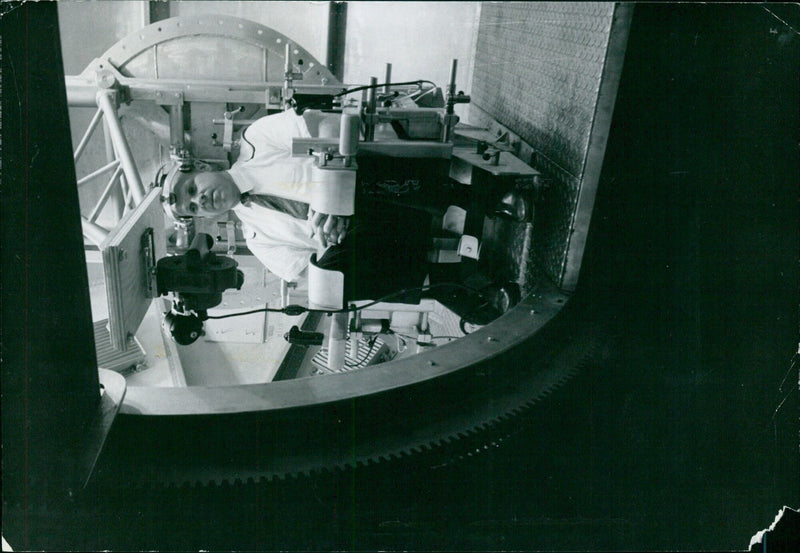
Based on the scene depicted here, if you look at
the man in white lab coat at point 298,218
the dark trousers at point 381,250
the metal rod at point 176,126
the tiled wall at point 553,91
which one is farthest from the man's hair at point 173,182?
the metal rod at point 176,126

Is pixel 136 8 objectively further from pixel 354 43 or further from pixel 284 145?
pixel 284 145

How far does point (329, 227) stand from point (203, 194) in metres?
0.36

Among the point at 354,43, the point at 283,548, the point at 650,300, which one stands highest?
the point at 354,43

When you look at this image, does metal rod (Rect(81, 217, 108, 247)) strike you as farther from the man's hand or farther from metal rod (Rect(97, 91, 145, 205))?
the man's hand

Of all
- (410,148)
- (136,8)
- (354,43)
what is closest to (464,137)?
(410,148)

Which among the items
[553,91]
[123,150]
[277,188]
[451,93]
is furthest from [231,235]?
[553,91]

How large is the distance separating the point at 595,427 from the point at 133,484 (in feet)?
3.17

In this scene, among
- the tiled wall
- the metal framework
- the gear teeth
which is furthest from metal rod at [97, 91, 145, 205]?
the gear teeth

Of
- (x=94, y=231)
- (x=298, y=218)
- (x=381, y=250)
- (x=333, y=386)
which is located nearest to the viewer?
(x=333, y=386)

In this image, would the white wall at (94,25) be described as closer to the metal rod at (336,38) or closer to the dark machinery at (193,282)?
the metal rod at (336,38)

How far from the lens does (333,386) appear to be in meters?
1.16

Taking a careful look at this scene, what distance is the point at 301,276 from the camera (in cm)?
207

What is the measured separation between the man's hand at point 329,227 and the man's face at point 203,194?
0.84ft

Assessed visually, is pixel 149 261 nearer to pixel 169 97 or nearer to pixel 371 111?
pixel 371 111
